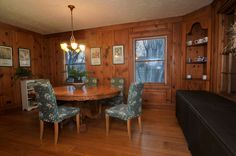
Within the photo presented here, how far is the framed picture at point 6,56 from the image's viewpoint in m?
3.74

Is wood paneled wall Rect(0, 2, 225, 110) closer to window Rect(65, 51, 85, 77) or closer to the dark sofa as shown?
window Rect(65, 51, 85, 77)

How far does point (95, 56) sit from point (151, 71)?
6.04ft

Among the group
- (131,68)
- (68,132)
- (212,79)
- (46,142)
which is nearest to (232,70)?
(212,79)

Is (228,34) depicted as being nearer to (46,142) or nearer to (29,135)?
(46,142)

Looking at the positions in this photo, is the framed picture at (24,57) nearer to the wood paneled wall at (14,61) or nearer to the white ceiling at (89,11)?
the wood paneled wall at (14,61)

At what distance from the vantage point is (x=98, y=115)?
3377 mm

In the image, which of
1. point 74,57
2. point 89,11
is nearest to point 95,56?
point 74,57

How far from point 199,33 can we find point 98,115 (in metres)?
3.25

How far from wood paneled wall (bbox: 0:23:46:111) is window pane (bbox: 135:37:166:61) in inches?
137

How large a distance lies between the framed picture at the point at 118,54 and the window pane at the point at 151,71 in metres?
0.51

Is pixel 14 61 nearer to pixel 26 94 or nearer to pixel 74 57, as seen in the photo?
pixel 26 94

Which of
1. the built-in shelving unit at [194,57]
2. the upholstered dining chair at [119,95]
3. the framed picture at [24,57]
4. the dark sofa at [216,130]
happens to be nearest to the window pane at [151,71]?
the built-in shelving unit at [194,57]

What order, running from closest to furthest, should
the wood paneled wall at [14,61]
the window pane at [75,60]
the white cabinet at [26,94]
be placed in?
1. the wood paneled wall at [14,61]
2. the white cabinet at [26,94]
3. the window pane at [75,60]

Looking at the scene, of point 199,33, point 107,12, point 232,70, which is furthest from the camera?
point 199,33
